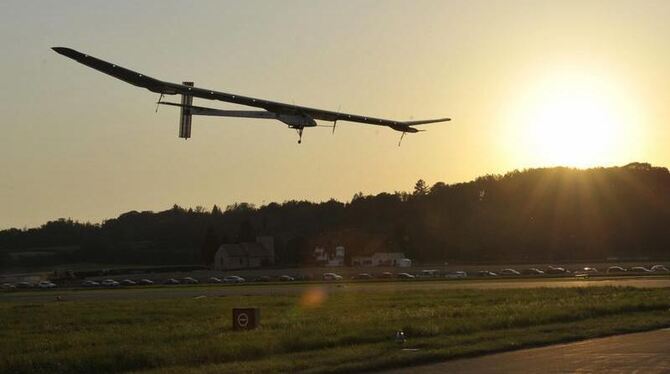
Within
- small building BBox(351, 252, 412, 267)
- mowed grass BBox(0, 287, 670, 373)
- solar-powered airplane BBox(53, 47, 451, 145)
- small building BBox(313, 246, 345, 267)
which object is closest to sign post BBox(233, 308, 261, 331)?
mowed grass BBox(0, 287, 670, 373)

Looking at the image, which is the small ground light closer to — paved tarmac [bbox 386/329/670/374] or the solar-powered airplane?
paved tarmac [bbox 386/329/670/374]

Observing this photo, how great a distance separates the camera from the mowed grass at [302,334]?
22.6m

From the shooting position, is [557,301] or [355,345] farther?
[557,301]

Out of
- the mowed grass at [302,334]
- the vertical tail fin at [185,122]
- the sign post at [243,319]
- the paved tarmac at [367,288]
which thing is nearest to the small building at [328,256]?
the paved tarmac at [367,288]

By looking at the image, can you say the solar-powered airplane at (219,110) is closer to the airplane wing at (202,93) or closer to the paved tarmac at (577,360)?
the airplane wing at (202,93)

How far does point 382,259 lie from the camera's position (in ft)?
563

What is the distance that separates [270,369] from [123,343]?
7.99m

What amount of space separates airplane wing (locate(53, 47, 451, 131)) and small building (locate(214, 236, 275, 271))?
141238mm

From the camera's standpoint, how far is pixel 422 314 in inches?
1394

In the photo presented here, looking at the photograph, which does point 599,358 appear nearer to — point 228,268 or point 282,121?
point 282,121

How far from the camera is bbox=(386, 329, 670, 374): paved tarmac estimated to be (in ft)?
64.3

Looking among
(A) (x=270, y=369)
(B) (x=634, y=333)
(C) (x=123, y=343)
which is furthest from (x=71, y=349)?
(B) (x=634, y=333)

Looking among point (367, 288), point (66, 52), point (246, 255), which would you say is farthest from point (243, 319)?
point (246, 255)

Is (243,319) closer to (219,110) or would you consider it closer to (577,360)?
(219,110)
